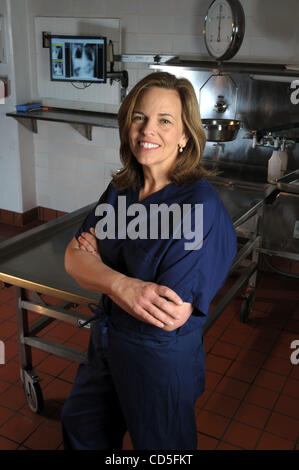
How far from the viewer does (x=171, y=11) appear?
3.47m

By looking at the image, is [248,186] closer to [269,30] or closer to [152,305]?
[269,30]

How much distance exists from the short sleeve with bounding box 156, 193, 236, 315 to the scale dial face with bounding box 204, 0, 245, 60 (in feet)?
6.02

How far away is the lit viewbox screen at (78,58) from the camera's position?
360 cm

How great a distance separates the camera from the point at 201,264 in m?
1.31

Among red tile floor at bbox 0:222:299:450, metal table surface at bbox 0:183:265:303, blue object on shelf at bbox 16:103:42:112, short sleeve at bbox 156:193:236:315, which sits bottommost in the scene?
red tile floor at bbox 0:222:299:450

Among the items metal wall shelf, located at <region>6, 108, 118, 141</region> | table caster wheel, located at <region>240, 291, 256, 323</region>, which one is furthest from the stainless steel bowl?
table caster wheel, located at <region>240, 291, 256, 323</region>

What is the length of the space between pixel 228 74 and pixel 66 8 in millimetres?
1537

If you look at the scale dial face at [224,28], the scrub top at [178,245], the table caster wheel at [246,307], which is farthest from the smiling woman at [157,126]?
the table caster wheel at [246,307]

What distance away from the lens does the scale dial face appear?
284 centimetres

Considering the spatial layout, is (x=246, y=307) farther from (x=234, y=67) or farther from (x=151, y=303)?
(x=151, y=303)

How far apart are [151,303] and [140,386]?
28 cm

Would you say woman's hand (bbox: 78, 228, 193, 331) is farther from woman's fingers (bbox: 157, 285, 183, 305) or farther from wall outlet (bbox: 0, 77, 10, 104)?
wall outlet (bbox: 0, 77, 10, 104)

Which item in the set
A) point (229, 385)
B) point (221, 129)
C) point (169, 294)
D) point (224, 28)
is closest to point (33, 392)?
point (229, 385)
